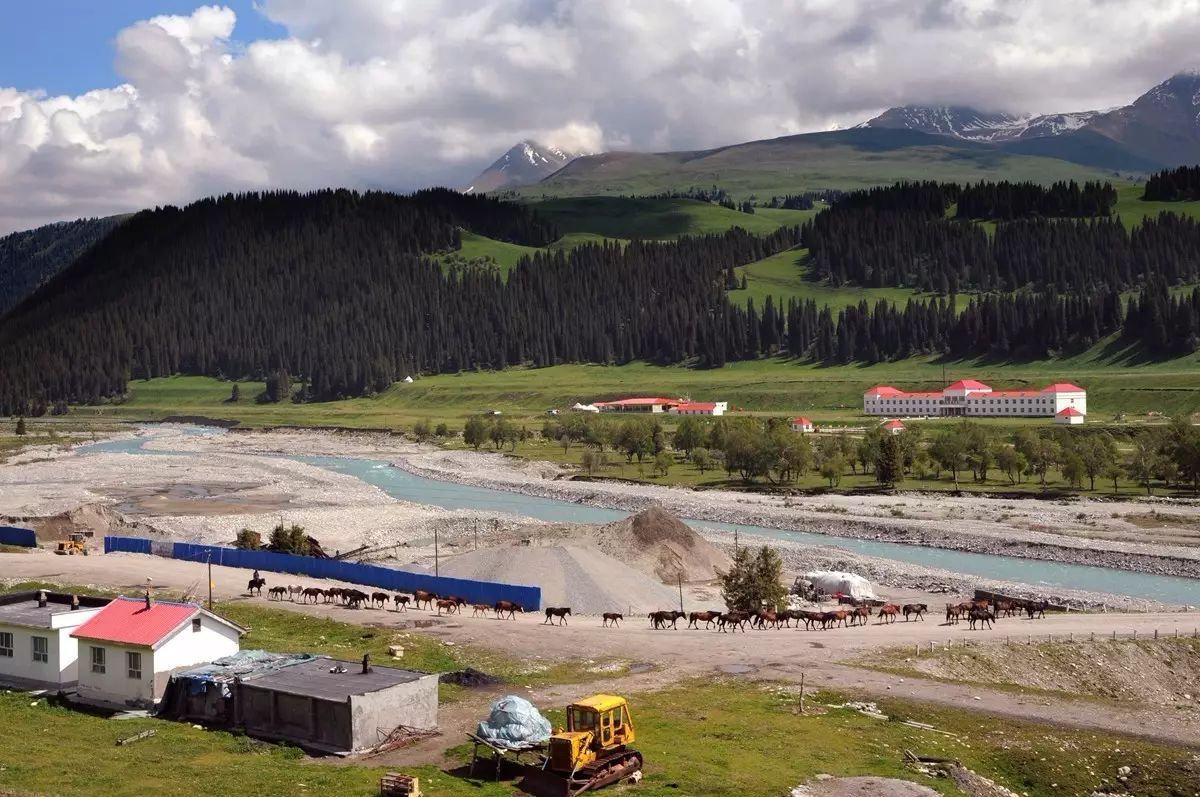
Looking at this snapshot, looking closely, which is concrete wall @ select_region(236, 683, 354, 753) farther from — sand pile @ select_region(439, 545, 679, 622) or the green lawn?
sand pile @ select_region(439, 545, 679, 622)

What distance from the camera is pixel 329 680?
3453 cm

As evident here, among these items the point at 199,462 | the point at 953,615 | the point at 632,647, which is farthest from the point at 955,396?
the point at 632,647

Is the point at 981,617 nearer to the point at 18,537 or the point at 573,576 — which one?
the point at 573,576

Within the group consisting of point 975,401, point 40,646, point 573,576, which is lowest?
point 573,576

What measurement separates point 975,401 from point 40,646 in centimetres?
14603

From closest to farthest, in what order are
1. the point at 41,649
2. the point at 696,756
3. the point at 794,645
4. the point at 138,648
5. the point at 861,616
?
the point at 696,756 → the point at 138,648 → the point at 41,649 → the point at 794,645 → the point at 861,616

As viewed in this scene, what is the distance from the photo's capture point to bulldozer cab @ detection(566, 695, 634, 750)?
29.7 meters

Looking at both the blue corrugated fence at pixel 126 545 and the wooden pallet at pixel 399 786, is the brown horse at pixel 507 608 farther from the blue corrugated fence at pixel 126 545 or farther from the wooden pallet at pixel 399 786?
the blue corrugated fence at pixel 126 545

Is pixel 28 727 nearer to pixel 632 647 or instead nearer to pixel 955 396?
pixel 632 647

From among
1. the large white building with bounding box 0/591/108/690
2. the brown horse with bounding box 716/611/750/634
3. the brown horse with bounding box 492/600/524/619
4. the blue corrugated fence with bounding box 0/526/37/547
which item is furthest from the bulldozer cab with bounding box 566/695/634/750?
the blue corrugated fence with bounding box 0/526/37/547

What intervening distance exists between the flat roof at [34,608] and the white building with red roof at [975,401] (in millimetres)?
131496

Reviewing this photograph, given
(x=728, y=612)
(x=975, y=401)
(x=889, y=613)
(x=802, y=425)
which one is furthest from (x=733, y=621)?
(x=975, y=401)

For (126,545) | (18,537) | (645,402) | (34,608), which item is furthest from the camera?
(645,402)

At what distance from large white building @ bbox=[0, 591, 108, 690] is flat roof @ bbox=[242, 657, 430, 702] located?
24.5ft
